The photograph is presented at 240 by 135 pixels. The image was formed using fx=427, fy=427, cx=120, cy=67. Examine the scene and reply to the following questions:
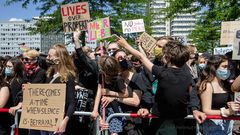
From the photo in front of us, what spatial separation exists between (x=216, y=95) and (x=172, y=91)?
87 centimetres

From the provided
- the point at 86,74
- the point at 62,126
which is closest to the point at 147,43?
the point at 86,74

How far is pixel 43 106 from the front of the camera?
584 cm

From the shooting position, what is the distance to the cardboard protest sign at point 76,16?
7164 mm

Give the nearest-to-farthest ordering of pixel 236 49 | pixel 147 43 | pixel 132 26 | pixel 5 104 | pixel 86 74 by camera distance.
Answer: pixel 236 49, pixel 5 104, pixel 86 74, pixel 147 43, pixel 132 26

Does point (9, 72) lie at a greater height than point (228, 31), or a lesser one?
lesser

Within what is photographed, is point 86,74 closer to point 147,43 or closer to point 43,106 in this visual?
point 43,106

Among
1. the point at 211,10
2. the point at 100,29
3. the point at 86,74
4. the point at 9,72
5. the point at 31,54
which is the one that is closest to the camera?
the point at 86,74

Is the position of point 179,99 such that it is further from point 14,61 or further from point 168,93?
point 14,61

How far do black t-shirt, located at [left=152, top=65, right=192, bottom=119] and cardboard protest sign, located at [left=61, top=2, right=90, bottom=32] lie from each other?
105 inches

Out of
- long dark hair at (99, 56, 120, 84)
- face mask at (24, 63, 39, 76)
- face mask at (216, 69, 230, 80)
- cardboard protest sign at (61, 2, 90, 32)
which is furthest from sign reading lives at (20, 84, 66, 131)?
face mask at (216, 69, 230, 80)

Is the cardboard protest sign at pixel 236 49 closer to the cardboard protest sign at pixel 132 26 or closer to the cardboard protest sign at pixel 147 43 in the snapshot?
the cardboard protest sign at pixel 147 43

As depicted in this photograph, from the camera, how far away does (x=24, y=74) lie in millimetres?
6766

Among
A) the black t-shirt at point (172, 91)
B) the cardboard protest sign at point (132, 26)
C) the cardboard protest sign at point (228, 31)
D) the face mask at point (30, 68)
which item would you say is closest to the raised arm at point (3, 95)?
the face mask at point (30, 68)

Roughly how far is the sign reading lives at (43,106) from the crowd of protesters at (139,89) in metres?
0.11
